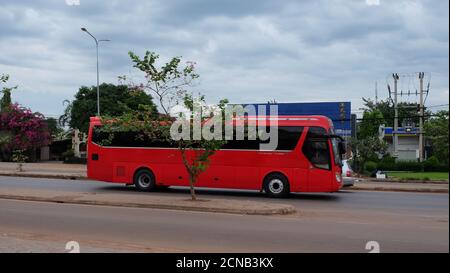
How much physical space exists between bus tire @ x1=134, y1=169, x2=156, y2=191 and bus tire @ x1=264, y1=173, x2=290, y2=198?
4588 millimetres

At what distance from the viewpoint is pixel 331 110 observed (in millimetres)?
40375

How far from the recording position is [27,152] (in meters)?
49.8

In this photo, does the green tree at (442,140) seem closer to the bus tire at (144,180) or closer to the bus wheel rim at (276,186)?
the bus wheel rim at (276,186)

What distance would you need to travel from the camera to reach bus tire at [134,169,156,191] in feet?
66.1

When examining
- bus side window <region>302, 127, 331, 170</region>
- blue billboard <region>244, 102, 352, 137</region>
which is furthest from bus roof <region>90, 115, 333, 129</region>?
blue billboard <region>244, 102, 352, 137</region>

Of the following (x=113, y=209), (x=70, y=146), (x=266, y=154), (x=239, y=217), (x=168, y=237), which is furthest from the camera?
(x=70, y=146)

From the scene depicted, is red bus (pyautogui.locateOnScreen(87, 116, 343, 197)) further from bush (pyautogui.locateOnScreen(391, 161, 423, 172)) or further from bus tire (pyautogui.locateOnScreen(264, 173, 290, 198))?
bush (pyautogui.locateOnScreen(391, 161, 423, 172))

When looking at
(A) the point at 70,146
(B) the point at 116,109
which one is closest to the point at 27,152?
(A) the point at 70,146

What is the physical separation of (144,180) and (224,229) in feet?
32.7

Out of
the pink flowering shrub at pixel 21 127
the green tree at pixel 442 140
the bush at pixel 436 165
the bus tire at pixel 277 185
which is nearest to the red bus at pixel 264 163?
the bus tire at pixel 277 185

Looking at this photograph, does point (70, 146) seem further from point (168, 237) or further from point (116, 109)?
point (168, 237)

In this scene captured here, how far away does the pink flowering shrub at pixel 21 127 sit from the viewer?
46688 mm

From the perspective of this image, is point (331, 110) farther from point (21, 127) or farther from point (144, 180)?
point (21, 127)

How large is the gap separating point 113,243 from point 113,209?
503 cm
